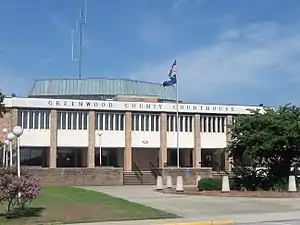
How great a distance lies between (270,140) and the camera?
30.1m

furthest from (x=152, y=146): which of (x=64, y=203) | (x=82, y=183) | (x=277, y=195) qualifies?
(x=64, y=203)

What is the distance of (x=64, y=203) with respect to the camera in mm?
22797

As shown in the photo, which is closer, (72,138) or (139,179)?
(139,179)

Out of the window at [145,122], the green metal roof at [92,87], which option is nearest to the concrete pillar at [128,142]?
the window at [145,122]

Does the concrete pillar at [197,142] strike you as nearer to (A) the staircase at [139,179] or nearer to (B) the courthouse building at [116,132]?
(B) the courthouse building at [116,132]

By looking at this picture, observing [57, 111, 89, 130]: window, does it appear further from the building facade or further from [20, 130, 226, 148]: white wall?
[20, 130, 226, 148]: white wall

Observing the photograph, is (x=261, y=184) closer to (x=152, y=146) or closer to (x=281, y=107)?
(x=281, y=107)

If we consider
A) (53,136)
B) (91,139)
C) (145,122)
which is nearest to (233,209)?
(53,136)

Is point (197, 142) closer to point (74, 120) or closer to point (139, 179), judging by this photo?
point (139, 179)

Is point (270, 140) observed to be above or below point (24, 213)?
above

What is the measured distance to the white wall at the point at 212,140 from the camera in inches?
2515

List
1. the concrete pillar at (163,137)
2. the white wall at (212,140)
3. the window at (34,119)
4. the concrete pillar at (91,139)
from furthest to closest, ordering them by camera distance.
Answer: the white wall at (212,140), the concrete pillar at (163,137), the concrete pillar at (91,139), the window at (34,119)

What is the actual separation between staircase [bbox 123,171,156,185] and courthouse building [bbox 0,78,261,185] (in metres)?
5.70

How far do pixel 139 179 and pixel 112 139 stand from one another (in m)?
9.40
